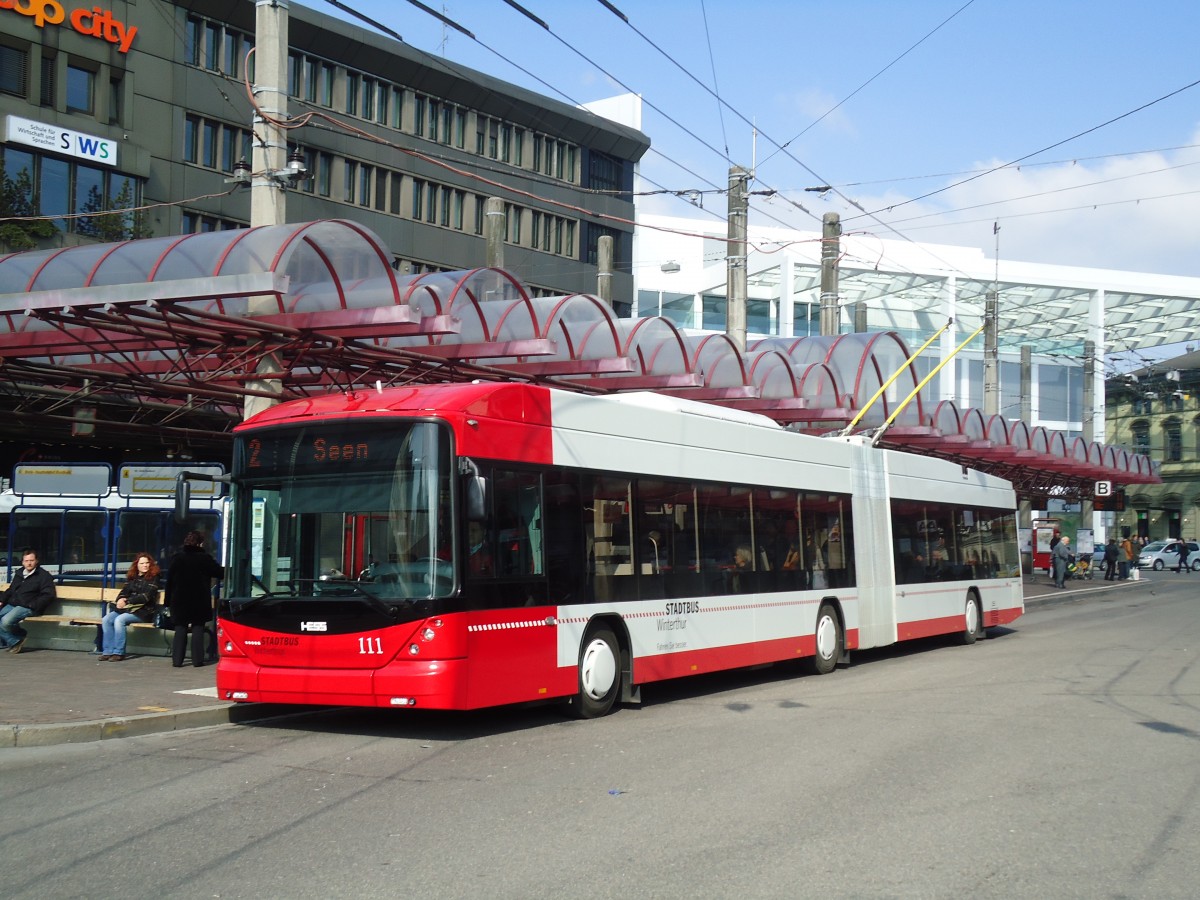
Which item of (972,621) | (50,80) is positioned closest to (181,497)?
(972,621)

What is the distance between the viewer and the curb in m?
10.2

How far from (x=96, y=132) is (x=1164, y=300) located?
55.8 meters

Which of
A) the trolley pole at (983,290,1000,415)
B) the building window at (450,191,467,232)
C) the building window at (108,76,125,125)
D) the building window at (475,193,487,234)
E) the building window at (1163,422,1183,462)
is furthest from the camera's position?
the building window at (1163,422,1183,462)

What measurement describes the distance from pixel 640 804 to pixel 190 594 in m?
8.62

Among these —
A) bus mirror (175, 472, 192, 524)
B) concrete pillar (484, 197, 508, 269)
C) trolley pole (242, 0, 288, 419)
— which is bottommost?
bus mirror (175, 472, 192, 524)

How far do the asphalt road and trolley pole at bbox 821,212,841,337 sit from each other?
52.6ft

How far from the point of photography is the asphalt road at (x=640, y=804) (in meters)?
6.12

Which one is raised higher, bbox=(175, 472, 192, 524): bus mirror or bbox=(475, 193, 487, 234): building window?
bbox=(475, 193, 487, 234): building window

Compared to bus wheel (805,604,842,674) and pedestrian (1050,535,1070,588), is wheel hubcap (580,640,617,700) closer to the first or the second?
bus wheel (805,604,842,674)

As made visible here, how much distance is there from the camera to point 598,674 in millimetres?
12266

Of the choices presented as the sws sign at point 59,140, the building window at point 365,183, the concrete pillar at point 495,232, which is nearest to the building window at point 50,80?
the sws sign at point 59,140

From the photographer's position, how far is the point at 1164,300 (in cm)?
7181

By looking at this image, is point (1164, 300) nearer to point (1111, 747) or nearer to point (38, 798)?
point (1111, 747)

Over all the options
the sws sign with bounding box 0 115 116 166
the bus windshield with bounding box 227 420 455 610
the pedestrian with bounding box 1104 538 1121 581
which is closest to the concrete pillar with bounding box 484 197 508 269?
the sws sign with bounding box 0 115 116 166
